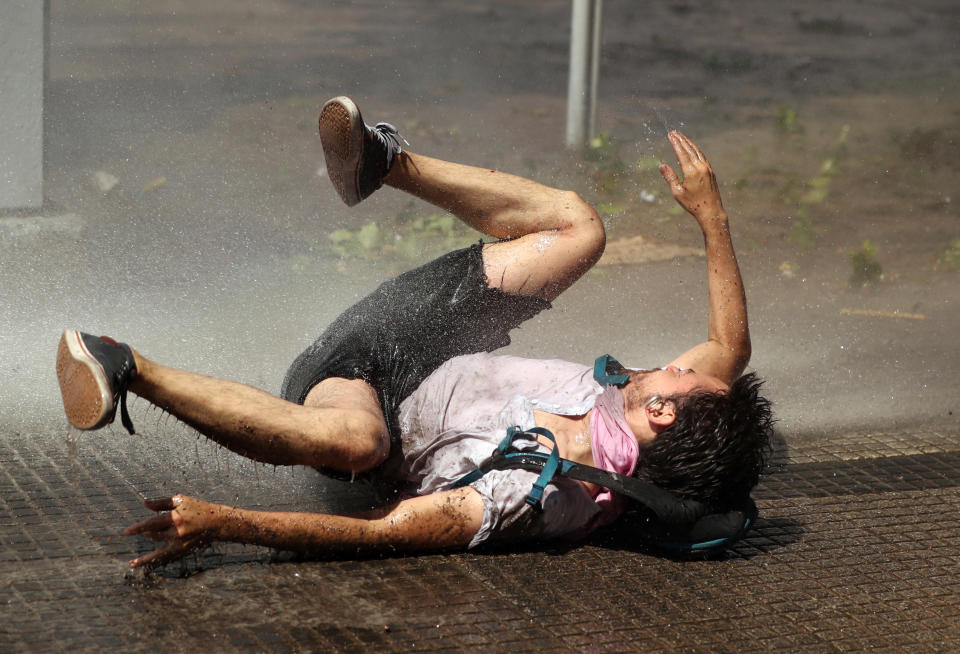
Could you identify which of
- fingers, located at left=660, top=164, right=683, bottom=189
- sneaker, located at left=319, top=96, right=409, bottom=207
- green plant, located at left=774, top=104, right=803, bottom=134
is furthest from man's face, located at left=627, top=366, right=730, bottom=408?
green plant, located at left=774, top=104, right=803, bottom=134

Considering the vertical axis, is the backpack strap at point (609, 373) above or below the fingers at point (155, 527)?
above

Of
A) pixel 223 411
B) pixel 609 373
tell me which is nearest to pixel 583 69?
pixel 609 373

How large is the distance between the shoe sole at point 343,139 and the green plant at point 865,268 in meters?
3.78

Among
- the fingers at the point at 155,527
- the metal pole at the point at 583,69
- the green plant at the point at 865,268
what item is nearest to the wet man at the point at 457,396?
the fingers at the point at 155,527

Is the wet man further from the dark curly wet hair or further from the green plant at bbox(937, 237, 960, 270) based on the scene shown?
the green plant at bbox(937, 237, 960, 270)

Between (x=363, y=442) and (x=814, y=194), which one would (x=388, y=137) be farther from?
(x=814, y=194)

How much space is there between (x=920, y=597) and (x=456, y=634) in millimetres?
1224

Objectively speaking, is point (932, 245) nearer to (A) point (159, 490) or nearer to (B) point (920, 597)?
(B) point (920, 597)

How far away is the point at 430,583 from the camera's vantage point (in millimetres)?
2766

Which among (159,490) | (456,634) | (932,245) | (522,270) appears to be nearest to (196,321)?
(159,490)

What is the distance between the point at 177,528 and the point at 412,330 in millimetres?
957

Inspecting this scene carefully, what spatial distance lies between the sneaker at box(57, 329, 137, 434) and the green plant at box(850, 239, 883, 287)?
473 cm

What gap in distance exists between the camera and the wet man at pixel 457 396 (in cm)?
261

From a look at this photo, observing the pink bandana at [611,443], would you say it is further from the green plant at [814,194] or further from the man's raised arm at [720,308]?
the green plant at [814,194]
